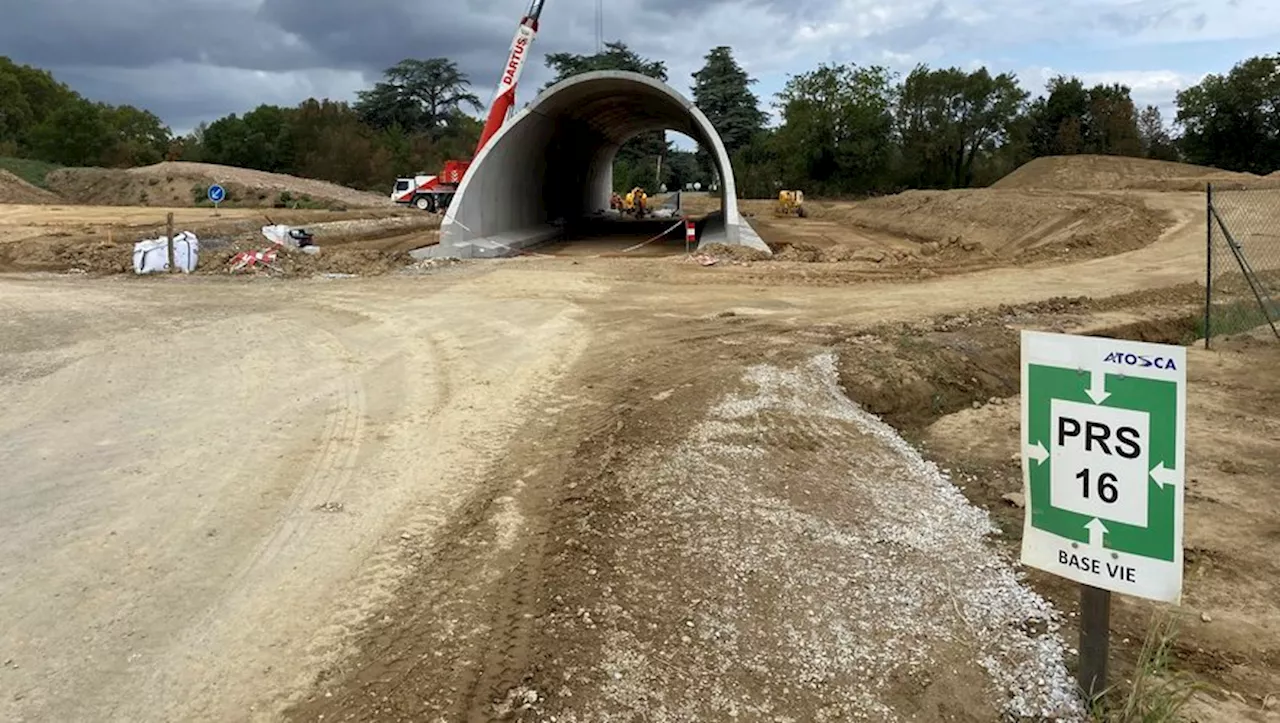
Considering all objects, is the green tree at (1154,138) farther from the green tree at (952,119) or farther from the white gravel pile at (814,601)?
the white gravel pile at (814,601)

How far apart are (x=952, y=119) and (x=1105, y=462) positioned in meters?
67.9

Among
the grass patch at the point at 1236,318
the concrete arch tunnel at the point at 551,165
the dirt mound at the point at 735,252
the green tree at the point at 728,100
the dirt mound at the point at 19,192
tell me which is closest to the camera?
the grass patch at the point at 1236,318

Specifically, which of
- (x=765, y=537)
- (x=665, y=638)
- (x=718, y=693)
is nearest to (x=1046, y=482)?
(x=718, y=693)

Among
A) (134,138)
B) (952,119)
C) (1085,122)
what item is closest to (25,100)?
(134,138)

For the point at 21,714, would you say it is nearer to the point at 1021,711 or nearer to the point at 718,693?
the point at 718,693

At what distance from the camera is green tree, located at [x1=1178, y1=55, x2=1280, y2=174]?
55125 millimetres

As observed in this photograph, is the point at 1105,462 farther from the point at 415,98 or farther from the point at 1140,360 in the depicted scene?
the point at 415,98

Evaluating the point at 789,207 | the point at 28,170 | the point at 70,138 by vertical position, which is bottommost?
the point at 789,207

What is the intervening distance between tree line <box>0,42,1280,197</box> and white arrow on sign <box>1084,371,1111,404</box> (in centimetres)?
6318

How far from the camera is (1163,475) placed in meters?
3.13

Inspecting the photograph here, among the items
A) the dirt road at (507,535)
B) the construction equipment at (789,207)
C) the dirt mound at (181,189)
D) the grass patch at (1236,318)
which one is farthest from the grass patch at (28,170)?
the grass patch at (1236,318)

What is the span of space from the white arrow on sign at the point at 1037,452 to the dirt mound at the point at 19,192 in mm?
55915

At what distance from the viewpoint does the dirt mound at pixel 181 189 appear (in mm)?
50844

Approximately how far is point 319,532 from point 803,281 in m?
13.5
